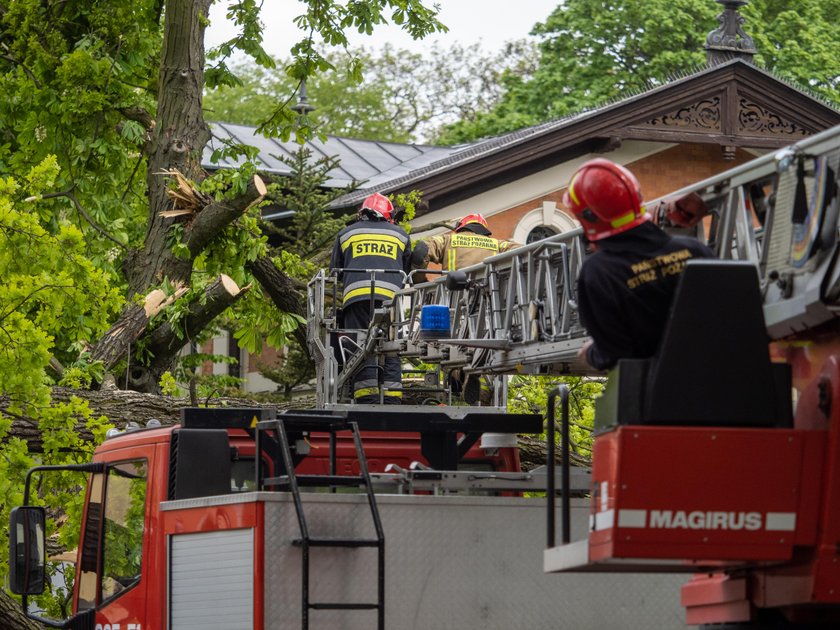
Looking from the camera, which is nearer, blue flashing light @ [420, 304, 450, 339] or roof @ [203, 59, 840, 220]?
blue flashing light @ [420, 304, 450, 339]

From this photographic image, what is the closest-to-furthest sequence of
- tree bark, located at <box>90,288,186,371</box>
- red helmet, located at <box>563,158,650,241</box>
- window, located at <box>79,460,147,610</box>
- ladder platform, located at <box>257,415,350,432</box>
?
red helmet, located at <box>563,158,650,241</box> → ladder platform, located at <box>257,415,350,432</box> → window, located at <box>79,460,147,610</box> → tree bark, located at <box>90,288,186,371</box>

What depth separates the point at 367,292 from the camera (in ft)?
38.4

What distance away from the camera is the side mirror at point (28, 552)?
7852 millimetres

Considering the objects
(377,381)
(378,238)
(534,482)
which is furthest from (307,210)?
(534,482)

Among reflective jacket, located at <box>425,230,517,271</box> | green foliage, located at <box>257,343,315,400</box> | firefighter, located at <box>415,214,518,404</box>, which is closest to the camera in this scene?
firefighter, located at <box>415,214,518,404</box>

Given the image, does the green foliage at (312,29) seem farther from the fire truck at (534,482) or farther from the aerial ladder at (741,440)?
the aerial ladder at (741,440)

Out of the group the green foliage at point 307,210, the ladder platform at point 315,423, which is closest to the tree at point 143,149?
the green foliage at point 307,210

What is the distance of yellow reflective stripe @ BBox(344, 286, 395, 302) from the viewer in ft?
38.1

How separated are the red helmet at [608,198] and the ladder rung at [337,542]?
2009mm

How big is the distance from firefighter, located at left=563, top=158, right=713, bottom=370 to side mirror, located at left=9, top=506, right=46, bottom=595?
352 centimetres

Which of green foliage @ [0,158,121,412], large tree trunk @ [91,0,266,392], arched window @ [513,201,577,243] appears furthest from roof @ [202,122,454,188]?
green foliage @ [0,158,121,412]

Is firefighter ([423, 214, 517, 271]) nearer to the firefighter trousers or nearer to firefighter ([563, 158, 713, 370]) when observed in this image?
the firefighter trousers

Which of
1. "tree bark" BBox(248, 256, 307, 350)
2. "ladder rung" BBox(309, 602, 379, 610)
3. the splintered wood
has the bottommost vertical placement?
"ladder rung" BBox(309, 602, 379, 610)

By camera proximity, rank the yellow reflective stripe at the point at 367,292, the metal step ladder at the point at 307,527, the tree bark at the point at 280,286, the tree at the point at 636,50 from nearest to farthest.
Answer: the metal step ladder at the point at 307,527
the yellow reflective stripe at the point at 367,292
the tree bark at the point at 280,286
the tree at the point at 636,50
